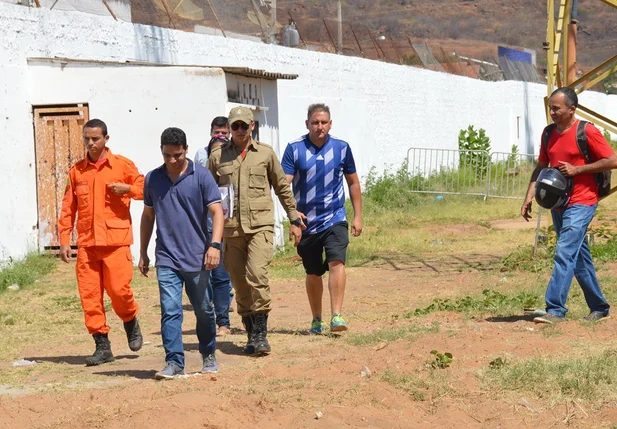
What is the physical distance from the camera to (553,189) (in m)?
8.32

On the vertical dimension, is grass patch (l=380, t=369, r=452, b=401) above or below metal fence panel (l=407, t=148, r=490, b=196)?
below

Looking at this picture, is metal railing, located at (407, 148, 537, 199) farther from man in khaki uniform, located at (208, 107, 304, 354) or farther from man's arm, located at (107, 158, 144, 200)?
man's arm, located at (107, 158, 144, 200)

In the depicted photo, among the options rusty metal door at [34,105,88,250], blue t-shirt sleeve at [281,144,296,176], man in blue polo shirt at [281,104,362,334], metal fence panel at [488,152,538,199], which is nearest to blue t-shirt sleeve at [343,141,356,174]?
man in blue polo shirt at [281,104,362,334]

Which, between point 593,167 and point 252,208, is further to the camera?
point 593,167

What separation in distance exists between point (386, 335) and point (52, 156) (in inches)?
273

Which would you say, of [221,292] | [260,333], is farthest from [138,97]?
[260,333]

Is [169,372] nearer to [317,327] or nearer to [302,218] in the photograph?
[302,218]

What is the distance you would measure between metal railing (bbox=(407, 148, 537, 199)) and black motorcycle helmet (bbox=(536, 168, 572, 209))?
15306 millimetres

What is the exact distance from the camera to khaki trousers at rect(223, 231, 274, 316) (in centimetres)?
807

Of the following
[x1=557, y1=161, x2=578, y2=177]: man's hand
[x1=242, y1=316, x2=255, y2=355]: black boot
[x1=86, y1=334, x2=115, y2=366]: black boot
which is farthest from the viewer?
[x1=557, y1=161, x2=578, y2=177]: man's hand

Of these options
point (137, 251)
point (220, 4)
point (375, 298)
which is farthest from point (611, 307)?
point (220, 4)

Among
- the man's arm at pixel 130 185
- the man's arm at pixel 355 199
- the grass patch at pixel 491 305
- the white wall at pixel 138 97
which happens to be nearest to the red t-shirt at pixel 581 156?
the grass patch at pixel 491 305

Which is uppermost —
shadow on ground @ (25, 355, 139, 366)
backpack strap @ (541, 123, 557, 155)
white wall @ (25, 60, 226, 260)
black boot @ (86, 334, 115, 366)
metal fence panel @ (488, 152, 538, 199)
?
white wall @ (25, 60, 226, 260)

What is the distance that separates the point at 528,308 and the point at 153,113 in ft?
20.0
